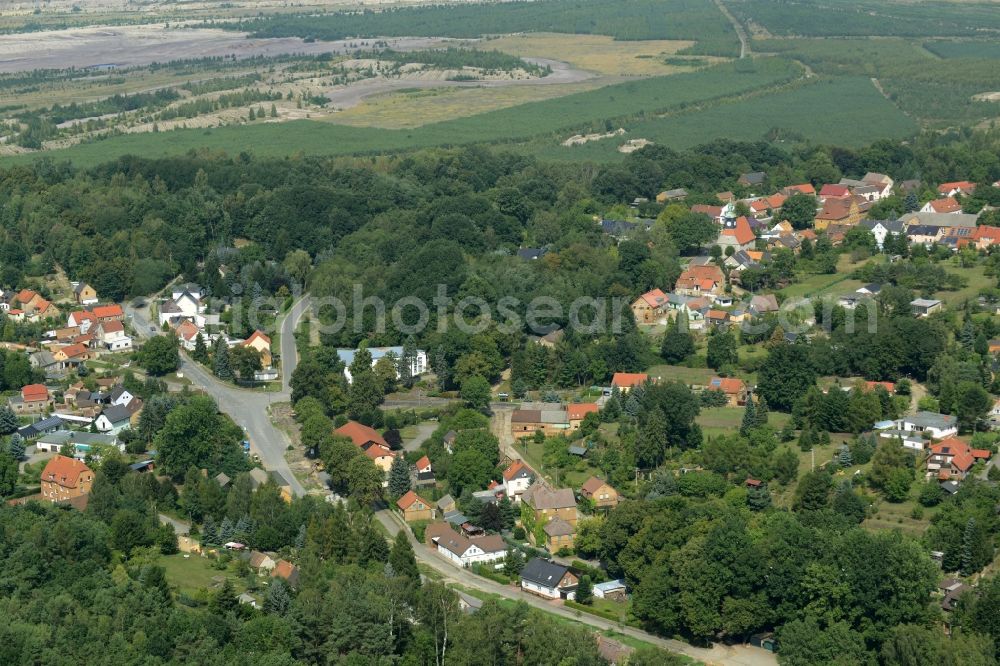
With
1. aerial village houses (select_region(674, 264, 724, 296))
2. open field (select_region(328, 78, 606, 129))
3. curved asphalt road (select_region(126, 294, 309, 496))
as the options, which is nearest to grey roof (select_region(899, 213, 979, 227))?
aerial village houses (select_region(674, 264, 724, 296))

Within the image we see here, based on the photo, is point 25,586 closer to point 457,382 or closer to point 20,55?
point 457,382

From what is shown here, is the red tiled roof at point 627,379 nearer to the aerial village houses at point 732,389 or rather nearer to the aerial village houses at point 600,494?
the aerial village houses at point 732,389

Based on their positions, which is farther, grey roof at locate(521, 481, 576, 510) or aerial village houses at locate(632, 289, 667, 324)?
aerial village houses at locate(632, 289, 667, 324)

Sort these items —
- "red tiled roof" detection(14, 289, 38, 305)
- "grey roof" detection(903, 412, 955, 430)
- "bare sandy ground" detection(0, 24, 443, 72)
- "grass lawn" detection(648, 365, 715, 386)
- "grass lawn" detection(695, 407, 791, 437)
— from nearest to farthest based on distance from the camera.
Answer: "grey roof" detection(903, 412, 955, 430)
"grass lawn" detection(695, 407, 791, 437)
"grass lawn" detection(648, 365, 715, 386)
"red tiled roof" detection(14, 289, 38, 305)
"bare sandy ground" detection(0, 24, 443, 72)

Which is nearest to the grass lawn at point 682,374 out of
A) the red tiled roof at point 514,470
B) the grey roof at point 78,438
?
the red tiled roof at point 514,470

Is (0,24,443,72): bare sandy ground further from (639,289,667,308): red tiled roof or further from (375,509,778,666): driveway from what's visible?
(375,509,778,666): driveway
